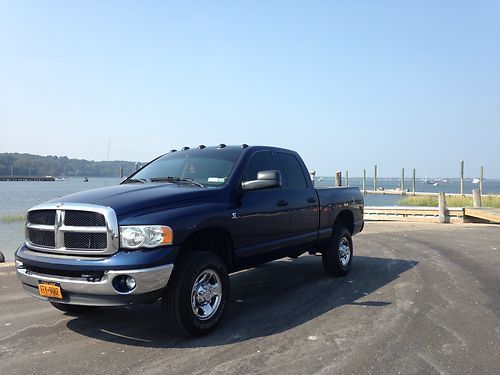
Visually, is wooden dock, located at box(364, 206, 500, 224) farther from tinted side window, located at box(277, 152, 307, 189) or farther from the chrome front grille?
the chrome front grille

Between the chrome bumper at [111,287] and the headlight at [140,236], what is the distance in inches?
9.3

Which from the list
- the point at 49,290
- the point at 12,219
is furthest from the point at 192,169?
the point at 12,219

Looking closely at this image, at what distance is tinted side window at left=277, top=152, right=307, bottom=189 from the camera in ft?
21.9

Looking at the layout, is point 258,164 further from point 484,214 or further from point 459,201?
point 459,201

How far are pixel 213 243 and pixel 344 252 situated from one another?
3.45 m

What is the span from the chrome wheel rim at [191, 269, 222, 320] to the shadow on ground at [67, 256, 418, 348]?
240mm

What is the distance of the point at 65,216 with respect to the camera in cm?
443

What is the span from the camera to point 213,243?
5137mm

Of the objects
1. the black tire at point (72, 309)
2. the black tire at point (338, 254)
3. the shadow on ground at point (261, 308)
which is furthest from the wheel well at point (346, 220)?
the black tire at point (72, 309)

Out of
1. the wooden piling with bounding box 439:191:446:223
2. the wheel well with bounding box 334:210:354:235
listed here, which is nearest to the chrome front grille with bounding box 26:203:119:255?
the wheel well with bounding box 334:210:354:235

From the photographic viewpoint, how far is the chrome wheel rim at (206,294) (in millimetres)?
4625

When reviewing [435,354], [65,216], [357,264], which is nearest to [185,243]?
[65,216]

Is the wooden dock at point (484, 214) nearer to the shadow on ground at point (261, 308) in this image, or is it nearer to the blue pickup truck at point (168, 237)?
the shadow on ground at point (261, 308)

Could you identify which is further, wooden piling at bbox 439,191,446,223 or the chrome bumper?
wooden piling at bbox 439,191,446,223
